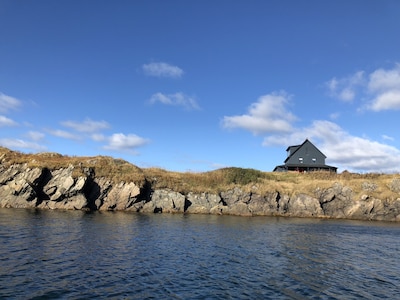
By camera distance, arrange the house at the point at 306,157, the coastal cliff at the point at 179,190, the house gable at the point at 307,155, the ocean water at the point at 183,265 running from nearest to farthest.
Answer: the ocean water at the point at 183,265, the coastal cliff at the point at 179,190, the house at the point at 306,157, the house gable at the point at 307,155

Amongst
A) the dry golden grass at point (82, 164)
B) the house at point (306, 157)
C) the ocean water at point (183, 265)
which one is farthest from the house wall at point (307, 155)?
the ocean water at point (183, 265)

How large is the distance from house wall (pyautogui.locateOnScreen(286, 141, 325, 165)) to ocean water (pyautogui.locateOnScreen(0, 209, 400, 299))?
69.7 m

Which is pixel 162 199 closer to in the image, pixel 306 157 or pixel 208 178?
pixel 208 178

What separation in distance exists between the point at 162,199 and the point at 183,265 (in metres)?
44.2

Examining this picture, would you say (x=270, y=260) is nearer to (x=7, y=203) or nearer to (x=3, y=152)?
(x=7, y=203)

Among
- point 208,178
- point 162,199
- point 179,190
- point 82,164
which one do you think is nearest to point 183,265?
point 162,199

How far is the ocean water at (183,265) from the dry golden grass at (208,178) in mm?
30978

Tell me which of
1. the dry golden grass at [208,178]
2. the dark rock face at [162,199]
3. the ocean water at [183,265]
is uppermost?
the dry golden grass at [208,178]

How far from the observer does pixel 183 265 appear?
2234 cm

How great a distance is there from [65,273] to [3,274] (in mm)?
3094

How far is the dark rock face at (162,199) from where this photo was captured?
6097cm

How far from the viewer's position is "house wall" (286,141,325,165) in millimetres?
104875

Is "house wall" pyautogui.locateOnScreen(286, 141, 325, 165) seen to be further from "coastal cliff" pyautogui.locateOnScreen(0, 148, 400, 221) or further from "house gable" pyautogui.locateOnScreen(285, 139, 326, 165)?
"coastal cliff" pyautogui.locateOnScreen(0, 148, 400, 221)

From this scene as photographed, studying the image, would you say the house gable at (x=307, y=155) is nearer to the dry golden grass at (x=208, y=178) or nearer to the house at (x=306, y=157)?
the house at (x=306, y=157)
